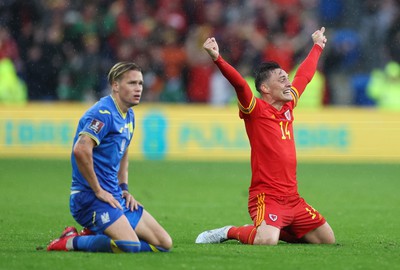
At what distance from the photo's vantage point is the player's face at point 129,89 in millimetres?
8844

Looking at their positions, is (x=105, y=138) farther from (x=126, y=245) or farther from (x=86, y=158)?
(x=126, y=245)

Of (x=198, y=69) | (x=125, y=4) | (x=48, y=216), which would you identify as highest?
(x=125, y=4)

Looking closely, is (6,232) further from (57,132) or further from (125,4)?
(125,4)

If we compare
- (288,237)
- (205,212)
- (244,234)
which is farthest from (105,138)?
(205,212)

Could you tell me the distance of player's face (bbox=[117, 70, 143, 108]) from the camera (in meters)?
8.84

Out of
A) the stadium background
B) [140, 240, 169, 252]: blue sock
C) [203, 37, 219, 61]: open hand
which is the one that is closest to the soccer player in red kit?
[203, 37, 219, 61]: open hand

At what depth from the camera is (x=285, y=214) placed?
995 centimetres

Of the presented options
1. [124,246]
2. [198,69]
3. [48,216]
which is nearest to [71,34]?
[198,69]

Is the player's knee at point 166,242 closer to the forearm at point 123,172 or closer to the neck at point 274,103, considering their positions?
the forearm at point 123,172

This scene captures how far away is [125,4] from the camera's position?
2603cm

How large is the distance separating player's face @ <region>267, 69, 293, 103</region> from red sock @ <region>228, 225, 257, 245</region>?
55.1 inches

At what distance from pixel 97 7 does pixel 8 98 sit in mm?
3559

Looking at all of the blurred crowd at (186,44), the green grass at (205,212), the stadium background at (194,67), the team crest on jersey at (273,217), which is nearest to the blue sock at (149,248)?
the green grass at (205,212)

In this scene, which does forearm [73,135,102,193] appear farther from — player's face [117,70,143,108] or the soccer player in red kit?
the soccer player in red kit
